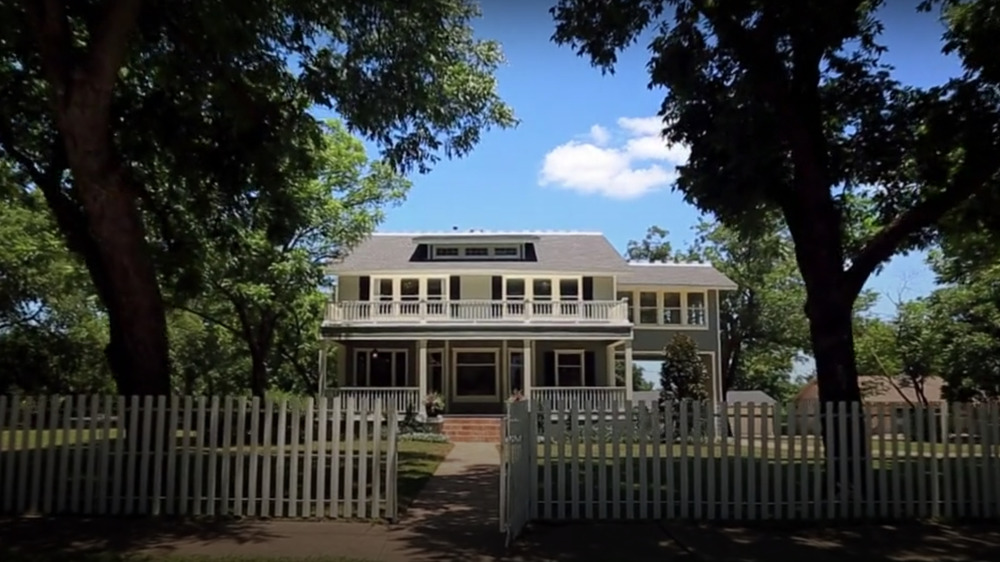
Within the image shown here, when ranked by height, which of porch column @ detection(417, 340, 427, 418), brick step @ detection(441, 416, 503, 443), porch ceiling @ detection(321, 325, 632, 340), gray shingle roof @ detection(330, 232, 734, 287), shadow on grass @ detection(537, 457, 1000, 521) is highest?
gray shingle roof @ detection(330, 232, 734, 287)

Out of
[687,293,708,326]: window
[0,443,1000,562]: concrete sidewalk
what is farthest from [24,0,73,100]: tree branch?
[687,293,708,326]: window

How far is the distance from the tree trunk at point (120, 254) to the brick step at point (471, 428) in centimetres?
1652

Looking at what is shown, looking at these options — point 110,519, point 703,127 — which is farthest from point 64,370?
point 703,127

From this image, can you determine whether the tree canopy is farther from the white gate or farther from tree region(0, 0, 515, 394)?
the white gate

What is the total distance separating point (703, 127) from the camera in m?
12.4

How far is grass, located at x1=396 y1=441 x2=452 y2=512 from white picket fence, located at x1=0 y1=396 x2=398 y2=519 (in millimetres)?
857

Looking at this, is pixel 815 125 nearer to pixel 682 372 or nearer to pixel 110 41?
pixel 110 41

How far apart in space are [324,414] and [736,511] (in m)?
4.78

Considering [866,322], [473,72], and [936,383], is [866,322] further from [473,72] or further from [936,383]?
[473,72]

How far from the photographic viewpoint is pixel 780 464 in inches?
377

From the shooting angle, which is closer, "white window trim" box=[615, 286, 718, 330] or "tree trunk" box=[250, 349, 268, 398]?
"tree trunk" box=[250, 349, 268, 398]

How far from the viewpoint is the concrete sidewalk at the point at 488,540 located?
25.3 ft

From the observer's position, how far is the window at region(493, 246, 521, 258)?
3416 centimetres

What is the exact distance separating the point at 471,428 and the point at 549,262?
832 centimetres
